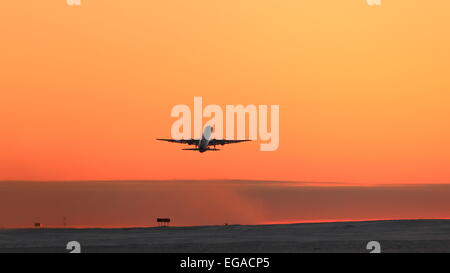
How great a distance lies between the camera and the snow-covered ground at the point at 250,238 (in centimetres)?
11775

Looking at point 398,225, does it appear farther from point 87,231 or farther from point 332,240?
point 87,231

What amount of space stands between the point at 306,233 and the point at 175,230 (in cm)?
2281

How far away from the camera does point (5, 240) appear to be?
13038cm

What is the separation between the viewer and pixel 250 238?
129875 mm

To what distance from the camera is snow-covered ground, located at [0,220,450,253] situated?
117750 mm
